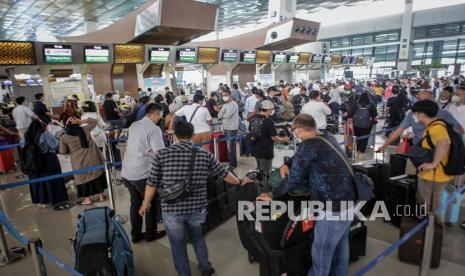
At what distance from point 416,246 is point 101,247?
9.58 feet

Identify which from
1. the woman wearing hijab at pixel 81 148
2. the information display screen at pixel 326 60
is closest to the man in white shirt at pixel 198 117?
the woman wearing hijab at pixel 81 148

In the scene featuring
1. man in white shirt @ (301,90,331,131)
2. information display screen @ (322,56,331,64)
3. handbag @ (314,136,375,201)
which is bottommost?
handbag @ (314,136,375,201)

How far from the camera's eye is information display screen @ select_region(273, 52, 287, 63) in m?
16.1

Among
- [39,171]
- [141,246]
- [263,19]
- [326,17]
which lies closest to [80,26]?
[263,19]

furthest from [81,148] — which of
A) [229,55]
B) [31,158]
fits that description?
[229,55]

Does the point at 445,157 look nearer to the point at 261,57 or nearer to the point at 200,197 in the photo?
the point at 200,197

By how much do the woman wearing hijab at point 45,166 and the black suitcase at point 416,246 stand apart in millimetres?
5041

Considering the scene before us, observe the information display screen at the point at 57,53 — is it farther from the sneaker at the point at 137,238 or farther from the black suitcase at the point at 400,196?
the black suitcase at the point at 400,196

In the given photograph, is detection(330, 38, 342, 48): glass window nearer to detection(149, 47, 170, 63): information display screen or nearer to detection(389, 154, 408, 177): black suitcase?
detection(149, 47, 170, 63): information display screen

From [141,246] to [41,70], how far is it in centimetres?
819

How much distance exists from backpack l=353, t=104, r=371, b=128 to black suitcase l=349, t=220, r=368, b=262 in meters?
3.93

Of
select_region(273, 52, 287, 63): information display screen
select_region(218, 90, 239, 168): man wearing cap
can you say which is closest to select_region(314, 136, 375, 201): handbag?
select_region(218, 90, 239, 168): man wearing cap

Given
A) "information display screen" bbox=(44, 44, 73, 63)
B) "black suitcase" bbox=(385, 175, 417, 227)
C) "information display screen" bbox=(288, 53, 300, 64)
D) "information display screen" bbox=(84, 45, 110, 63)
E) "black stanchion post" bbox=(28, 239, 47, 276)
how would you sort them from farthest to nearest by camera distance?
"information display screen" bbox=(288, 53, 300, 64) → "information display screen" bbox=(84, 45, 110, 63) → "information display screen" bbox=(44, 44, 73, 63) → "black suitcase" bbox=(385, 175, 417, 227) → "black stanchion post" bbox=(28, 239, 47, 276)

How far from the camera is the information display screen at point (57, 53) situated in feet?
28.1
